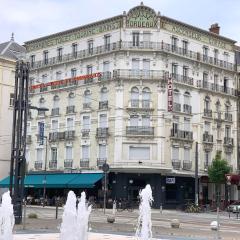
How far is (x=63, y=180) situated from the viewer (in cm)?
5897

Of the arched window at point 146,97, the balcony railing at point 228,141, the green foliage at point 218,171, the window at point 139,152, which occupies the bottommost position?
the green foliage at point 218,171

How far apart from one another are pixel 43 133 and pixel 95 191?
32.9 feet

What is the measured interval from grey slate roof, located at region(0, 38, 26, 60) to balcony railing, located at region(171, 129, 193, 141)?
22430mm

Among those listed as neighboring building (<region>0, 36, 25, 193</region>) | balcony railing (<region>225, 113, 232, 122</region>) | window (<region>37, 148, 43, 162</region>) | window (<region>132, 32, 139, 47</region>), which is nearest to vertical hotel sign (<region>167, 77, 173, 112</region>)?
window (<region>132, 32, 139, 47</region>)

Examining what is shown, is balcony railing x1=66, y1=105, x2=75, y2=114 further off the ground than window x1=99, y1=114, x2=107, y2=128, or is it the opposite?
balcony railing x1=66, y1=105, x2=75, y2=114

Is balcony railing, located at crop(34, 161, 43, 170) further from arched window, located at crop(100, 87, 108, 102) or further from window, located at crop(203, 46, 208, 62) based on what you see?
window, located at crop(203, 46, 208, 62)

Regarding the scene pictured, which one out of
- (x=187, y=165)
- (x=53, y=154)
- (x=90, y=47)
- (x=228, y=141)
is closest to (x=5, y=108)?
(x=53, y=154)

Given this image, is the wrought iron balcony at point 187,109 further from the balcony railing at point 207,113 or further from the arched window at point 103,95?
the arched window at point 103,95

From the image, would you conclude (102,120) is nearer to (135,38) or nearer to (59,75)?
(59,75)

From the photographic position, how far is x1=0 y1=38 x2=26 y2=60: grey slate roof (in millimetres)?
69562

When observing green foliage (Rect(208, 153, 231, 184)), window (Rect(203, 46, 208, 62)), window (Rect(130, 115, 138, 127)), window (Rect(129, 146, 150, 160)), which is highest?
window (Rect(203, 46, 208, 62))

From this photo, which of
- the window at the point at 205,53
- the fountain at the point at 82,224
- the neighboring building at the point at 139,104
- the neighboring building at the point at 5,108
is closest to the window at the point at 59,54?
the neighboring building at the point at 139,104

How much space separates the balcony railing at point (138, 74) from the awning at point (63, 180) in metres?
10.3

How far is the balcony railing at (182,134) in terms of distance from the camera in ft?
194
